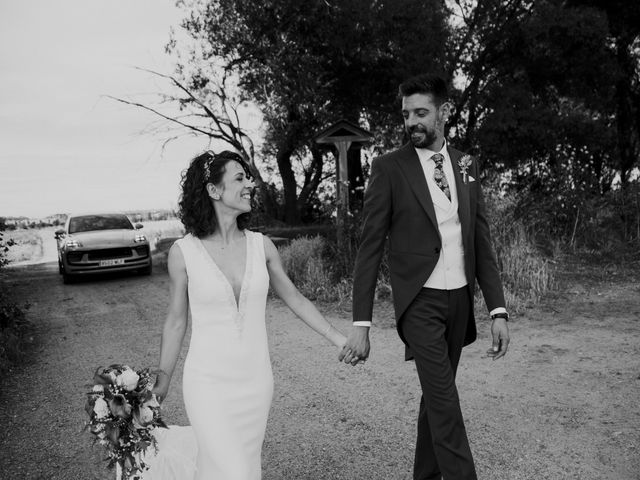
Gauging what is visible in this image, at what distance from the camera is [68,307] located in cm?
1106

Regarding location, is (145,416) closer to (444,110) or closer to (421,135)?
(421,135)

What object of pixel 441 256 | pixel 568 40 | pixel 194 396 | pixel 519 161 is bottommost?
Answer: pixel 194 396

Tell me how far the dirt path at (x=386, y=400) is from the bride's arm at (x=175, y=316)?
143 centimetres

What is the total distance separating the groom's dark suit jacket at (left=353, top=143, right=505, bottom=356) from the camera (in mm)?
3133

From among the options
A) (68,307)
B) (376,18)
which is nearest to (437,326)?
(68,307)

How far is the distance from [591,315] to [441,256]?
6116 mm

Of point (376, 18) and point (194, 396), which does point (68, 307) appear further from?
point (376, 18)

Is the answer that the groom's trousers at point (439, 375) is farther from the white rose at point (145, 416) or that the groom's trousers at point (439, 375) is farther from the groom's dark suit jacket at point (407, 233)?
the white rose at point (145, 416)

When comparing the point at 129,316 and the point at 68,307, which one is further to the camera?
the point at 68,307

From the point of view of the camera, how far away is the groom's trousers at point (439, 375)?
289 centimetres

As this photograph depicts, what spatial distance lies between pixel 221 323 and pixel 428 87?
5.48ft

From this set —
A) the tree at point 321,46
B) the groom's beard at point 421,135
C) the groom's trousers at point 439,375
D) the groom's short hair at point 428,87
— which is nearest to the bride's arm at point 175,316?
the groom's trousers at point 439,375

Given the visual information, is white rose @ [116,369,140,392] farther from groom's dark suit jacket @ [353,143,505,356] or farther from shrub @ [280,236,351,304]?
shrub @ [280,236,351,304]

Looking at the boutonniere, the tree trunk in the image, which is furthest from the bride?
the tree trunk
